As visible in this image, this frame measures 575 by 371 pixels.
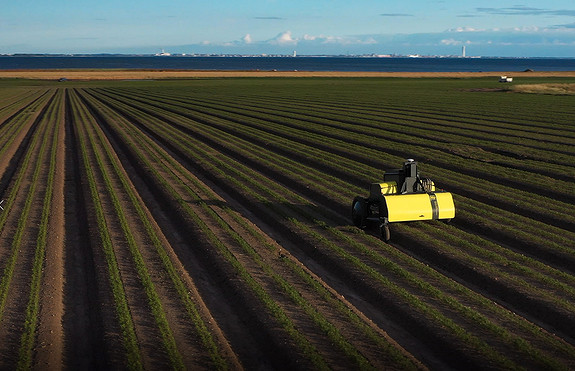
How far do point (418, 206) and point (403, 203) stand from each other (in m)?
0.38

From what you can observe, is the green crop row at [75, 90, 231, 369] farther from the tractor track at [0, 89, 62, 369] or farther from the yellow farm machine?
the yellow farm machine

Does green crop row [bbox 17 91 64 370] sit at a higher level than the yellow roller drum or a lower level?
lower

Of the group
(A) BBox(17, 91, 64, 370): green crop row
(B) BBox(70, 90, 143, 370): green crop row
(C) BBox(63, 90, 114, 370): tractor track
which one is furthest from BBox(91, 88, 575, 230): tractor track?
(A) BBox(17, 91, 64, 370): green crop row

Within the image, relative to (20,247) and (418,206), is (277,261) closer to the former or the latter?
(418,206)

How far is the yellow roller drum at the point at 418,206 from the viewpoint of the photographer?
15.3 m

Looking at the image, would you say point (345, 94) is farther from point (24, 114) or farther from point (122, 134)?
point (122, 134)

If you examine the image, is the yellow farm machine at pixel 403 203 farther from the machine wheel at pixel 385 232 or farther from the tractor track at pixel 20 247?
the tractor track at pixel 20 247

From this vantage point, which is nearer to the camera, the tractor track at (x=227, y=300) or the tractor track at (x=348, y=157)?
the tractor track at (x=227, y=300)

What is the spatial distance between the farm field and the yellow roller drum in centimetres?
41

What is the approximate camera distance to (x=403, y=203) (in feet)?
50.4

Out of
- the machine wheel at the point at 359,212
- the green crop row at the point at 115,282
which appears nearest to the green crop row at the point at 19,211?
the green crop row at the point at 115,282

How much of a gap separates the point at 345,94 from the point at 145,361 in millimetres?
61519

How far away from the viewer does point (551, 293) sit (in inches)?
458

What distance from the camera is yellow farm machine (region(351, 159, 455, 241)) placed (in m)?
15.3
